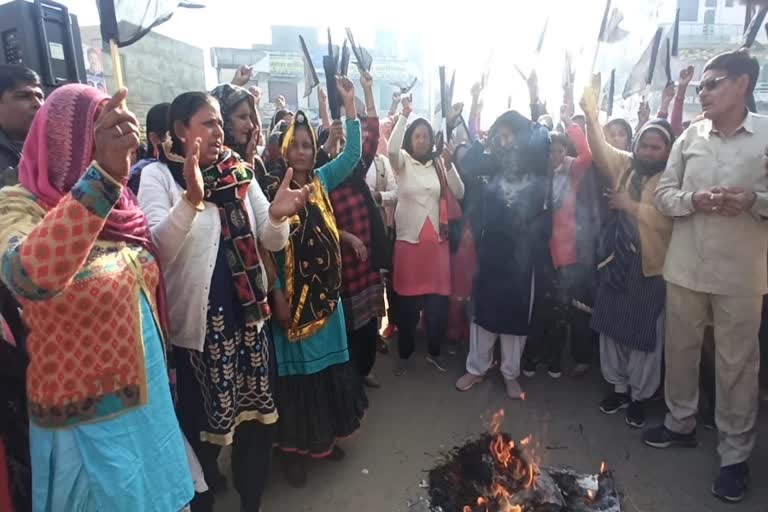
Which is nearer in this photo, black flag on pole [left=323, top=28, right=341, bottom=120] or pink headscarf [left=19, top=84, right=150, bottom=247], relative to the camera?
pink headscarf [left=19, top=84, right=150, bottom=247]

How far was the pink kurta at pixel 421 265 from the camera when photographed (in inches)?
166

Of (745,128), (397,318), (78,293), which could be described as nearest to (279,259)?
(78,293)

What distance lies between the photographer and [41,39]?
10.3 feet

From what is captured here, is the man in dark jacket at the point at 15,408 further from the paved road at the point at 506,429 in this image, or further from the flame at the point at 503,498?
the flame at the point at 503,498

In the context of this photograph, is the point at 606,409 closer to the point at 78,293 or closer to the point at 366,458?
the point at 366,458

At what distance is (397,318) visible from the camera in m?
4.50

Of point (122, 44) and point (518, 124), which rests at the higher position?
point (122, 44)

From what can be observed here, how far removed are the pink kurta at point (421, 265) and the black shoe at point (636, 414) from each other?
67.9 inches

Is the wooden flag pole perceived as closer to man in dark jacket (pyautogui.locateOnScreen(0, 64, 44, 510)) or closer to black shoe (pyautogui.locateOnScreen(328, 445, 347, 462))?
man in dark jacket (pyautogui.locateOnScreen(0, 64, 44, 510))

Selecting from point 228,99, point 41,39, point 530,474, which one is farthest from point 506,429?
point 41,39

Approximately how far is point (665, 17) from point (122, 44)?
30259 mm

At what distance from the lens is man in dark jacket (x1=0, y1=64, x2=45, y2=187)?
227 centimetres

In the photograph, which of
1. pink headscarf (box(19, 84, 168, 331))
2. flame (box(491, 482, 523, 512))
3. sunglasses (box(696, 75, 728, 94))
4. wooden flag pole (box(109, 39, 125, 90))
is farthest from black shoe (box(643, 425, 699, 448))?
wooden flag pole (box(109, 39, 125, 90))

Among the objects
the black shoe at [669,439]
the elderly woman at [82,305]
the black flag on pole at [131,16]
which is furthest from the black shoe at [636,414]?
the black flag on pole at [131,16]
